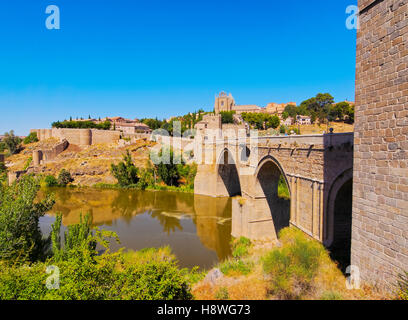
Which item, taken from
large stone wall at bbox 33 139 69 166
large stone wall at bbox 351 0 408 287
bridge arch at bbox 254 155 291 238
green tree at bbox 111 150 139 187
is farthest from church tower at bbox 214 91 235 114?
large stone wall at bbox 351 0 408 287

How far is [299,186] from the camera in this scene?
28.0ft

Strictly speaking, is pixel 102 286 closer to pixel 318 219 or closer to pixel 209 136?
pixel 318 219

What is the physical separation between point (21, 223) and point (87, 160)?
29833mm

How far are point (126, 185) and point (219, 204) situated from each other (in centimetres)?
1406

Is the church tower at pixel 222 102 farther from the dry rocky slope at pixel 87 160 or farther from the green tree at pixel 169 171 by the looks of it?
the green tree at pixel 169 171

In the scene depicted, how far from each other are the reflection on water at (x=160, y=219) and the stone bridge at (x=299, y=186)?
7.82ft

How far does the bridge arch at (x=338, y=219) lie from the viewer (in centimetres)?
679

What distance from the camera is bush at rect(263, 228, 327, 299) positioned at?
229 inches

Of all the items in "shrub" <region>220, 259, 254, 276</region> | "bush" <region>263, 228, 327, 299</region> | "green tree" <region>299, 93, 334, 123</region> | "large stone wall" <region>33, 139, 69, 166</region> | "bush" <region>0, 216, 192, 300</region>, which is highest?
"green tree" <region>299, 93, 334, 123</region>

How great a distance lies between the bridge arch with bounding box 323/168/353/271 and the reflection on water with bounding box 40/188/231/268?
6.21 meters

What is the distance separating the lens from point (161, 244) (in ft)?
45.3

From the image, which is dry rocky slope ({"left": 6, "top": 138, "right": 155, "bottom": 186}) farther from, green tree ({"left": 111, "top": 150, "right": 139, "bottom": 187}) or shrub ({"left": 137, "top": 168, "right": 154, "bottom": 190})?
shrub ({"left": 137, "top": 168, "right": 154, "bottom": 190})

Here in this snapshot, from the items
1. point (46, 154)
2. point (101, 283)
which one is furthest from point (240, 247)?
point (46, 154)
